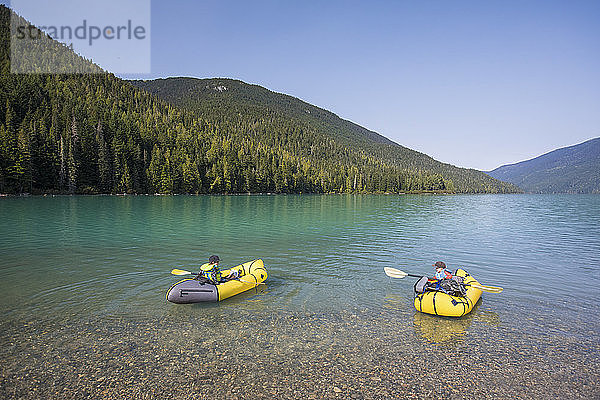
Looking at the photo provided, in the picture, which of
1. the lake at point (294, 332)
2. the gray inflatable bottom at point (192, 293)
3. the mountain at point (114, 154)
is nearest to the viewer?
the lake at point (294, 332)

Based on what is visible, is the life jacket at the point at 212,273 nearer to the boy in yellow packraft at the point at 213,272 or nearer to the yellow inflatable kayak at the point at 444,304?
the boy in yellow packraft at the point at 213,272

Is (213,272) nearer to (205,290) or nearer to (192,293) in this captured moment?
(205,290)

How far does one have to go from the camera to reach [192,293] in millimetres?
13461

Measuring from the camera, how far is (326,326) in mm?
11656

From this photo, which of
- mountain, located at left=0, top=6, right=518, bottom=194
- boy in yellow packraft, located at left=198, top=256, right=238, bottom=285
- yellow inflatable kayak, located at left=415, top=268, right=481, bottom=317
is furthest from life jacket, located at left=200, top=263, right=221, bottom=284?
mountain, located at left=0, top=6, right=518, bottom=194

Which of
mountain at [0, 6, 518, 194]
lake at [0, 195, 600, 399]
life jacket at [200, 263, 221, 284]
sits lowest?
lake at [0, 195, 600, 399]

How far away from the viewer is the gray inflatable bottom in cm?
1336

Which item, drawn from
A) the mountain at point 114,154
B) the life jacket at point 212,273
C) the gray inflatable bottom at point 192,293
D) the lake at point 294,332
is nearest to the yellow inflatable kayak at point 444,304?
the lake at point 294,332

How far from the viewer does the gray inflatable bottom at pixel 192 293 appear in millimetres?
13359

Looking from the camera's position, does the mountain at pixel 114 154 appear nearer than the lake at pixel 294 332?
No

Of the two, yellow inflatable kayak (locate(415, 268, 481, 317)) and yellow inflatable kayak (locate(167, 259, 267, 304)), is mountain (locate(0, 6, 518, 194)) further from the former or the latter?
yellow inflatable kayak (locate(415, 268, 481, 317))

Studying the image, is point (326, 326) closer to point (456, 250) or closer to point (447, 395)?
point (447, 395)

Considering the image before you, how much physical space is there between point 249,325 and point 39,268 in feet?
45.1

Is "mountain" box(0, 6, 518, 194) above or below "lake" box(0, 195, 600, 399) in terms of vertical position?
above
